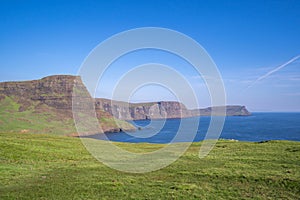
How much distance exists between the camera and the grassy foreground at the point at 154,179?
1772cm

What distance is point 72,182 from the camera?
20.8m

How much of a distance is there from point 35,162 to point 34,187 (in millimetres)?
9441

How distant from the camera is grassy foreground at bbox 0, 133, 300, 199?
17.7 meters

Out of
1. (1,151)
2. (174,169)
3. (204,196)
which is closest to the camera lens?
(204,196)

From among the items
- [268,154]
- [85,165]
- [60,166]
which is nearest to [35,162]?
[60,166]

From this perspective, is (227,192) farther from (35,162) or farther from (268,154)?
(35,162)

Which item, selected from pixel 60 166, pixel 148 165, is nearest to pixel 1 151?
pixel 60 166

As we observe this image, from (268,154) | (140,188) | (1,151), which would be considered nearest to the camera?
(140,188)

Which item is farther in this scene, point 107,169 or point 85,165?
point 85,165

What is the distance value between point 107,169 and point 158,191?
364 inches

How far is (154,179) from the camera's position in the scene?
71.8 feet

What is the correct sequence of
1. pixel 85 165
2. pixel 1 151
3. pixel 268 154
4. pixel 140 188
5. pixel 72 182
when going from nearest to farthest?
pixel 140 188 < pixel 72 182 < pixel 85 165 < pixel 1 151 < pixel 268 154

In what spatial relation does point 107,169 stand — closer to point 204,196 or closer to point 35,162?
point 35,162

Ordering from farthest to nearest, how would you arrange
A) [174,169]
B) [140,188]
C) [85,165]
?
[85,165] < [174,169] < [140,188]
